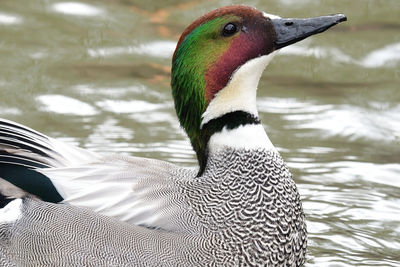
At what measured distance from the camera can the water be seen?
6.41 meters

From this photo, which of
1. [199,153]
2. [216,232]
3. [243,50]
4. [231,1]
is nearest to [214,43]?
[243,50]

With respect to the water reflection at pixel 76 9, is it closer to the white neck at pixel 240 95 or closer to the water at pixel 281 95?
the water at pixel 281 95

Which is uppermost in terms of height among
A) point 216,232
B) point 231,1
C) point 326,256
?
point 231,1

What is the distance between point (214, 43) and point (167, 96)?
323 centimetres

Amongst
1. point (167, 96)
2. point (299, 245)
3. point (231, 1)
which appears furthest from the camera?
point (231, 1)

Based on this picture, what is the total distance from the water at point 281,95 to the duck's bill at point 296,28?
1423mm

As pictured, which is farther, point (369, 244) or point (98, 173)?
point (369, 244)

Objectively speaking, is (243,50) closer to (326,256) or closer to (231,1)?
(326,256)

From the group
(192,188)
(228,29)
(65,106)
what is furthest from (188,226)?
(65,106)

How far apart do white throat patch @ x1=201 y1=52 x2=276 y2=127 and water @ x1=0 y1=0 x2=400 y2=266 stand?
3.92 ft

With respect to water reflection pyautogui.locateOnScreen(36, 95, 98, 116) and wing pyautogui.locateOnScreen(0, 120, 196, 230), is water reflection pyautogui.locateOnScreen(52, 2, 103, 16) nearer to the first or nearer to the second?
water reflection pyautogui.locateOnScreen(36, 95, 98, 116)

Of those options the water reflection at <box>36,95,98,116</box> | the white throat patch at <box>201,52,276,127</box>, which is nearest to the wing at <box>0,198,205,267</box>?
the white throat patch at <box>201,52,276,127</box>

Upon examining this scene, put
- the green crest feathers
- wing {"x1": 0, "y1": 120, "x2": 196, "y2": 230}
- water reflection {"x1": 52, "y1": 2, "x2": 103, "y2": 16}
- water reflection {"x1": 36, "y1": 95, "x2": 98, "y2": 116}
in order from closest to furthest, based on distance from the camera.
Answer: wing {"x1": 0, "y1": 120, "x2": 196, "y2": 230} → the green crest feathers → water reflection {"x1": 36, "y1": 95, "x2": 98, "y2": 116} → water reflection {"x1": 52, "y1": 2, "x2": 103, "y2": 16}

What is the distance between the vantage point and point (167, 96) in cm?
823
